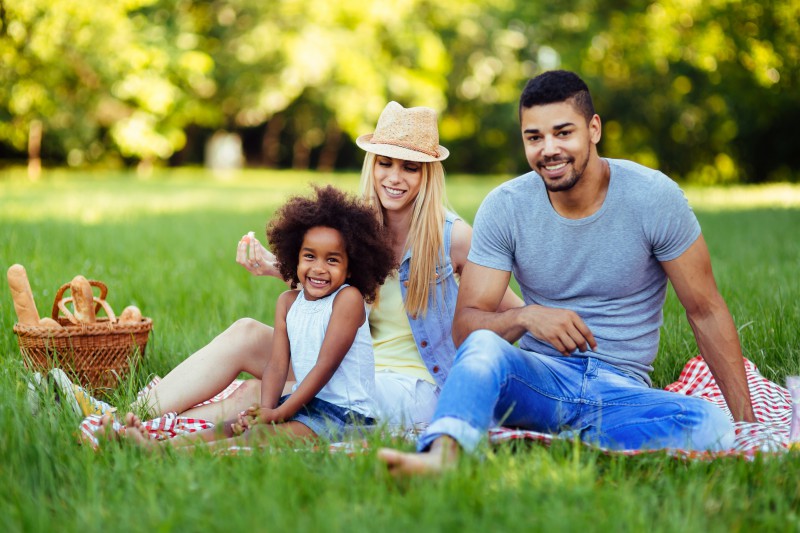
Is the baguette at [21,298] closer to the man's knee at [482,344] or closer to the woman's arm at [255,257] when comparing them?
the woman's arm at [255,257]

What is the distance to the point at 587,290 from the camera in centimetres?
365

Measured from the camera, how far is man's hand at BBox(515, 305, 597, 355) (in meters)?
3.22

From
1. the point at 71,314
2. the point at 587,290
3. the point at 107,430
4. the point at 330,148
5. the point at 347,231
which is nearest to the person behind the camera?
the point at 107,430

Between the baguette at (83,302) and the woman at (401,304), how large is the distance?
662 millimetres

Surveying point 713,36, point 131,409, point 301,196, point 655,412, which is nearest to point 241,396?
point 131,409

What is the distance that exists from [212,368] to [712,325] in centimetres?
219

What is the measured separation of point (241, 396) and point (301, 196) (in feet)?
3.22

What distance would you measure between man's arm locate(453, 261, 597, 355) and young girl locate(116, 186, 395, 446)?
421mm

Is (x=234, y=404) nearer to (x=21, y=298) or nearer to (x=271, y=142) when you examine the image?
(x=21, y=298)

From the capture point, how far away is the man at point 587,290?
326cm

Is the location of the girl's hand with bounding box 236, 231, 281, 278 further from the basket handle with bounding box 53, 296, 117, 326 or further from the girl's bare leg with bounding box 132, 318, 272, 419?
the basket handle with bounding box 53, 296, 117, 326

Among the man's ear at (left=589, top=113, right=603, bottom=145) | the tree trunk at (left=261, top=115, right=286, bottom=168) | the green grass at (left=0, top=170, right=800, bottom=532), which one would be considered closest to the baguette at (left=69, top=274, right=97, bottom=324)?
the green grass at (left=0, top=170, right=800, bottom=532)

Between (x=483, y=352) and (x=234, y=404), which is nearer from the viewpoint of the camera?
(x=483, y=352)

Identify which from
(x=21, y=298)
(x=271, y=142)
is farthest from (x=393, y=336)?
(x=271, y=142)
